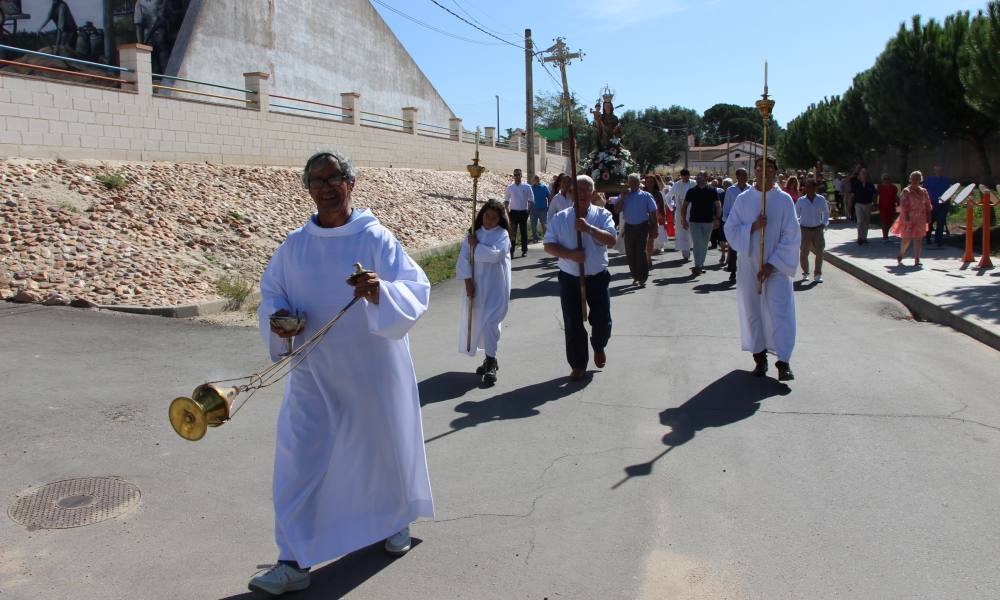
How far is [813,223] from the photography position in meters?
14.5

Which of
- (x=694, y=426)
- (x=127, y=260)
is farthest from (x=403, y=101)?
(x=694, y=426)

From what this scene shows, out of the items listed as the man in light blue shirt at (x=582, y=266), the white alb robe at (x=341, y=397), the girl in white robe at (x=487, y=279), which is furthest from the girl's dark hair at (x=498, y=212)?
the white alb robe at (x=341, y=397)

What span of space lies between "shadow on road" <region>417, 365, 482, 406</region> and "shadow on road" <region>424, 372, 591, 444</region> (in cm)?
29

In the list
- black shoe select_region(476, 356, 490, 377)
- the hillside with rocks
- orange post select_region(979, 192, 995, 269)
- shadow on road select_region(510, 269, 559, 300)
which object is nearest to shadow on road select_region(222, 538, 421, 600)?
black shoe select_region(476, 356, 490, 377)

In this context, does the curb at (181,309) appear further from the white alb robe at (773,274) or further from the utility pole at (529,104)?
the utility pole at (529,104)

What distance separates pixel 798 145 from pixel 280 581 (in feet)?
217

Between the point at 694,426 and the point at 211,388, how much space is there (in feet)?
12.5

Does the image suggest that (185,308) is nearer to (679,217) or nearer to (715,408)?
(715,408)

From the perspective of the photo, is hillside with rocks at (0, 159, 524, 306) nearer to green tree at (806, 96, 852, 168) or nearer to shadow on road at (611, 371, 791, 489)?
shadow on road at (611, 371, 791, 489)

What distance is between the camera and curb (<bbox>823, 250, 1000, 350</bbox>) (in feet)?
30.5

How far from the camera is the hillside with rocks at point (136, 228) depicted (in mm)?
10641

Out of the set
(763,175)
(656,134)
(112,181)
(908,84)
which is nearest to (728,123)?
(656,134)

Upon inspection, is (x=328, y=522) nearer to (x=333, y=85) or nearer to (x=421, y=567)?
(x=421, y=567)

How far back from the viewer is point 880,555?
13.3 ft
